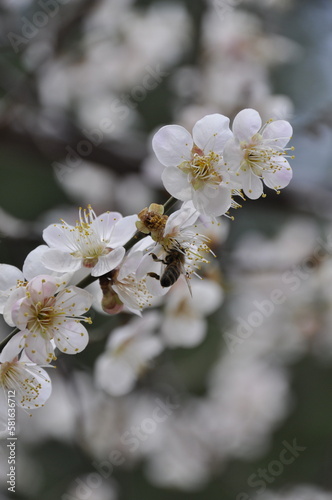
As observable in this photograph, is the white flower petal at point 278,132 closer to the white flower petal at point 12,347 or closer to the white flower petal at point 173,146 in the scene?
the white flower petal at point 173,146

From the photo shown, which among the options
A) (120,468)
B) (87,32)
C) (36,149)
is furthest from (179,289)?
(87,32)

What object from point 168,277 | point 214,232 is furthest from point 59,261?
point 214,232

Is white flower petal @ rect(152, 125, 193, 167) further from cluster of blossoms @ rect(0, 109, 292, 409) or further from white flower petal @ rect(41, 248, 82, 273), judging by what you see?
white flower petal @ rect(41, 248, 82, 273)

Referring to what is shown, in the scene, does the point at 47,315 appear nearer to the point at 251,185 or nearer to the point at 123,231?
the point at 123,231

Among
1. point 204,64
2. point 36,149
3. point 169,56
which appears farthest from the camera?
point 169,56

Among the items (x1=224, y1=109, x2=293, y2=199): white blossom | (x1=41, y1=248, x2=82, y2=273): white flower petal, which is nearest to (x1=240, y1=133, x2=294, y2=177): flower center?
(x1=224, y1=109, x2=293, y2=199): white blossom

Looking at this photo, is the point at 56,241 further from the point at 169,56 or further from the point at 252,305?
the point at 169,56
